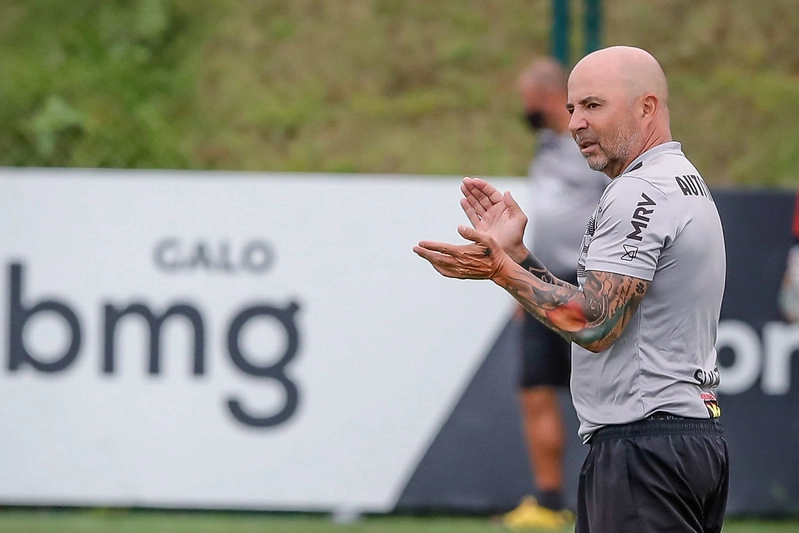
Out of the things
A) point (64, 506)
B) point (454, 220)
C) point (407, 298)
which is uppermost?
point (454, 220)

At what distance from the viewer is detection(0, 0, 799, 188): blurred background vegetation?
889 centimetres

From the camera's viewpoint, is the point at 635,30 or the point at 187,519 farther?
the point at 635,30

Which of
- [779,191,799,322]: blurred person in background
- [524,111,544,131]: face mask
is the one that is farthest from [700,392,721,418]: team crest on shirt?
[524,111,544,131]: face mask

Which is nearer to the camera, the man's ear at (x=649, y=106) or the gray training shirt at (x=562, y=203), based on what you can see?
the man's ear at (x=649, y=106)

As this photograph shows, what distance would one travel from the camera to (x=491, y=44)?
9.78 m

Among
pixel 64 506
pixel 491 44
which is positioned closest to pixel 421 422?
pixel 64 506

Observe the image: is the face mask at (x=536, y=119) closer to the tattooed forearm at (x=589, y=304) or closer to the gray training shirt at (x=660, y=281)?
the gray training shirt at (x=660, y=281)

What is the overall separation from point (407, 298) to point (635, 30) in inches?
171

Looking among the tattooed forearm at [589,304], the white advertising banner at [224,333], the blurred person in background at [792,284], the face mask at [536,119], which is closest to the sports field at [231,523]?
the white advertising banner at [224,333]

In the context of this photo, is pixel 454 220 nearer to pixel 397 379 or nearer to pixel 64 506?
pixel 397 379

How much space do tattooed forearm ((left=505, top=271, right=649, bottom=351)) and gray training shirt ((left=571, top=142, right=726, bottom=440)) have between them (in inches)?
1.2

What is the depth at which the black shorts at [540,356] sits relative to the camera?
608cm

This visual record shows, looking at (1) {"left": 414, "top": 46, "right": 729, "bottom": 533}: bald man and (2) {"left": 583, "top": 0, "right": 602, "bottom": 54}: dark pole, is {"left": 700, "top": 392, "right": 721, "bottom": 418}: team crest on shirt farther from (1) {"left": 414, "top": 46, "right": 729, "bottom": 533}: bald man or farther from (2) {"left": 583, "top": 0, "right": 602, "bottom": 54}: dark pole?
(2) {"left": 583, "top": 0, "right": 602, "bottom": 54}: dark pole

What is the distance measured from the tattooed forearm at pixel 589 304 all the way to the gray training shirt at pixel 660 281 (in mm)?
31
